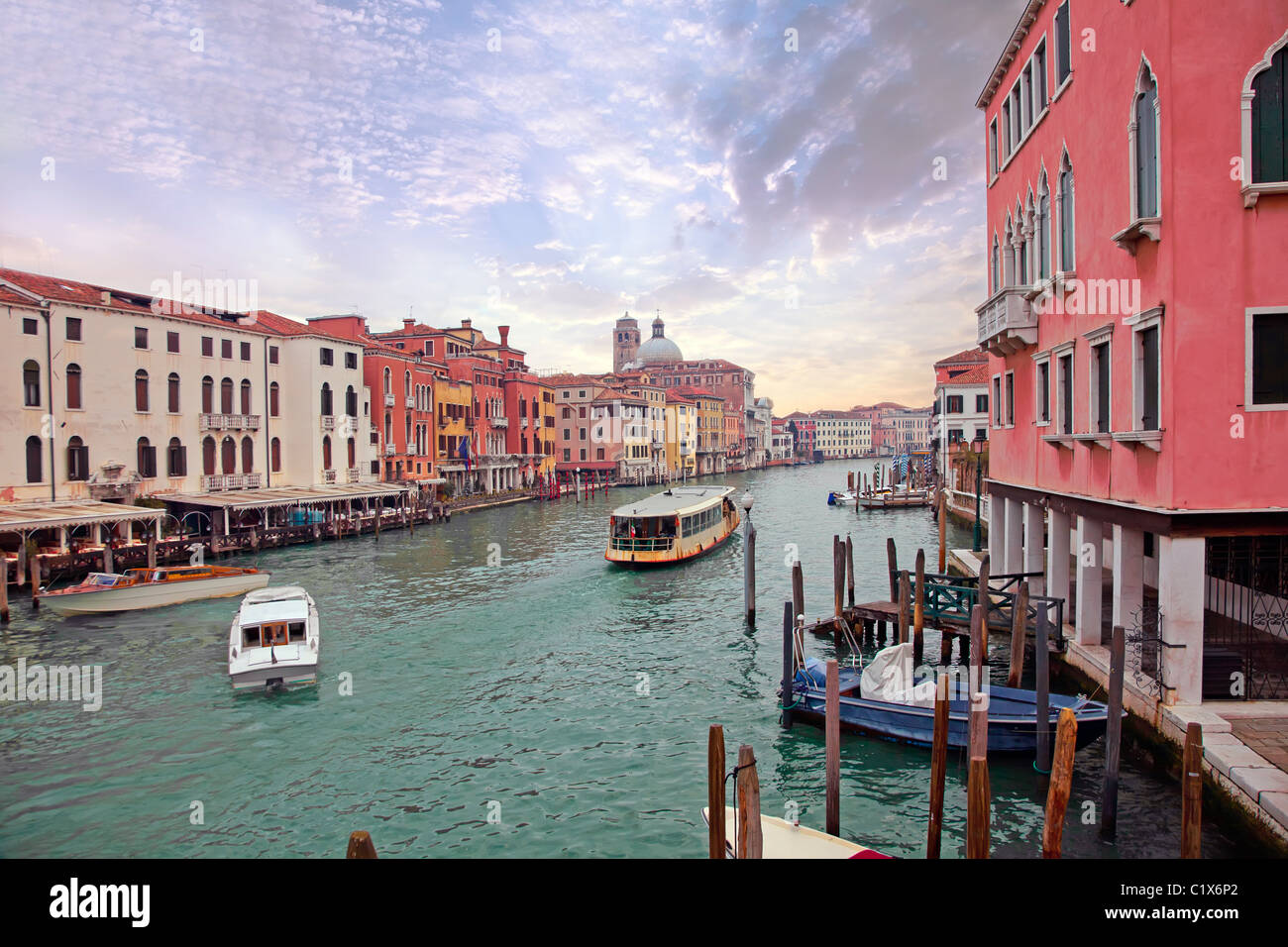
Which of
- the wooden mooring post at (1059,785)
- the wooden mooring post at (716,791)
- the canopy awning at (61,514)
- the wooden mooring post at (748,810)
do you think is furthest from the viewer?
the canopy awning at (61,514)

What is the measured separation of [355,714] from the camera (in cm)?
1277

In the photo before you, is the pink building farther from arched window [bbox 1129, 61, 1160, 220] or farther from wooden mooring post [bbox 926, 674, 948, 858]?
wooden mooring post [bbox 926, 674, 948, 858]

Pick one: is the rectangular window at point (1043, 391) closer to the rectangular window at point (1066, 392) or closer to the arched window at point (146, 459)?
the rectangular window at point (1066, 392)

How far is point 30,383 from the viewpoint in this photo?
26.7 meters

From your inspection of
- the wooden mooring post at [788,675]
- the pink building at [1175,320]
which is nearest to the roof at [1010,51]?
the pink building at [1175,320]

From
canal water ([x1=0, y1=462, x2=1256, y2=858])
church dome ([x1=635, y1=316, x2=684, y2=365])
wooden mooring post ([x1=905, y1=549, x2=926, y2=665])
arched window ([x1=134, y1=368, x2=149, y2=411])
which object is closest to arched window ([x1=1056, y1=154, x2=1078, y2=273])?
wooden mooring post ([x1=905, y1=549, x2=926, y2=665])

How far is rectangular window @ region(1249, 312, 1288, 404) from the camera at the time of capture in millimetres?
8625

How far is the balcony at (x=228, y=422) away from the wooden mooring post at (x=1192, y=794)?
3561 centimetres

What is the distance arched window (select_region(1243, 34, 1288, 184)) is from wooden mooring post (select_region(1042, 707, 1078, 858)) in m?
6.31

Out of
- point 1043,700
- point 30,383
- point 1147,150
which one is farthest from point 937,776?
point 30,383

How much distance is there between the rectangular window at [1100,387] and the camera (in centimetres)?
1112
